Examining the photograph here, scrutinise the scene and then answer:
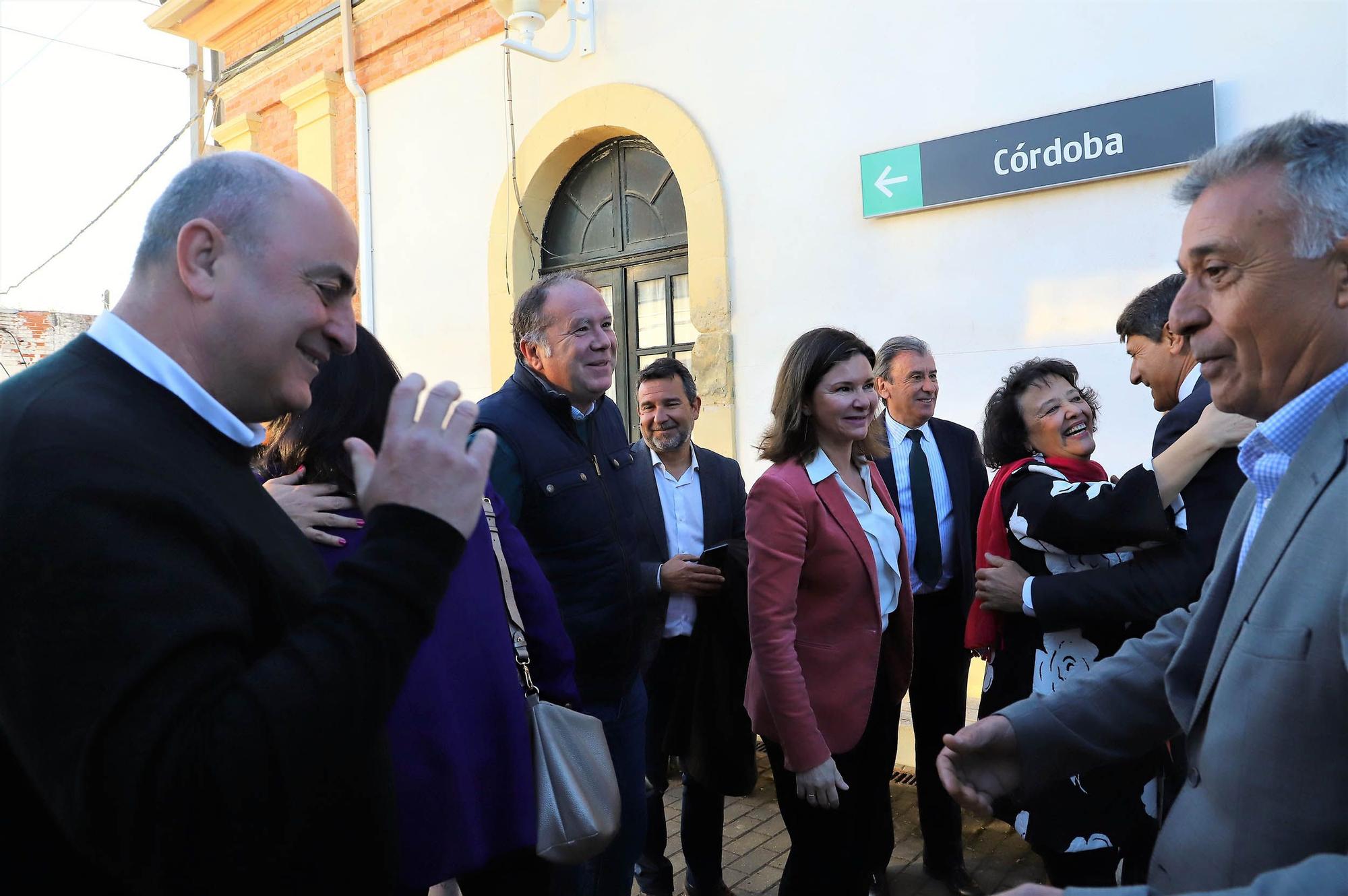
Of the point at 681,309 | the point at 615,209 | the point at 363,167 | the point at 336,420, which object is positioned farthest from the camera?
the point at 363,167

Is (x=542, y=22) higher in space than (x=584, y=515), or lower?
higher

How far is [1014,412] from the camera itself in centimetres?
332

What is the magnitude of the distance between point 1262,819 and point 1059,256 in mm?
4047

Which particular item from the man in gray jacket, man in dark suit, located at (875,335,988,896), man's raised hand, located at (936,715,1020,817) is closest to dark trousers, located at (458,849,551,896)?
man's raised hand, located at (936,715,1020,817)

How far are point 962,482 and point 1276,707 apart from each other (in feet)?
9.31

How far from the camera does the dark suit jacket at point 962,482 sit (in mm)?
3871

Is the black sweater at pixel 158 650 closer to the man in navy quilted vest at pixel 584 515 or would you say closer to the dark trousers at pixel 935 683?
the man in navy quilted vest at pixel 584 515

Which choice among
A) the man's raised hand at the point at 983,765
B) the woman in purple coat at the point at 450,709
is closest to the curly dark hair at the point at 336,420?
the woman in purple coat at the point at 450,709

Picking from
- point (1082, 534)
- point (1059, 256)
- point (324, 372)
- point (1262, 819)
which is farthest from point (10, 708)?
point (1059, 256)

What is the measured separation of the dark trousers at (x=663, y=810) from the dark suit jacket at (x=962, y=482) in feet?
3.73

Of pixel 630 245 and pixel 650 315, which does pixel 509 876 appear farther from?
pixel 630 245

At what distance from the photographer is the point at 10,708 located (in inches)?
38.9

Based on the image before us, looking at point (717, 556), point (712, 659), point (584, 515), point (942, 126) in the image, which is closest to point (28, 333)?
point (942, 126)

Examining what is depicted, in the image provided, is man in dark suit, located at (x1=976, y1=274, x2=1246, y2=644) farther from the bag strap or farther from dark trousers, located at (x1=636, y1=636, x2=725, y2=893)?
the bag strap
